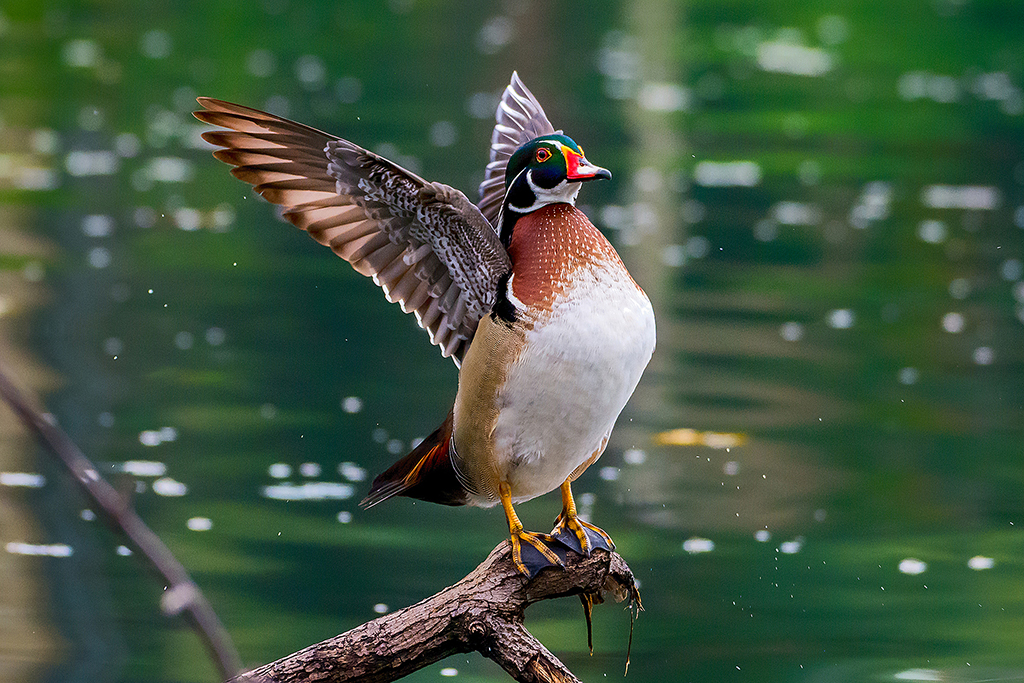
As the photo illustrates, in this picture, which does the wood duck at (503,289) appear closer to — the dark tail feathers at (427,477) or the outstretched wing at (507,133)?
the dark tail feathers at (427,477)

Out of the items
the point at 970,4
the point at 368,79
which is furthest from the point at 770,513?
the point at 970,4

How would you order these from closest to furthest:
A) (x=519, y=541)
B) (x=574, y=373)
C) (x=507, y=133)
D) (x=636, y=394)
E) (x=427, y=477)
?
(x=574, y=373)
(x=519, y=541)
(x=427, y=477)
(x=507, y=133)
(x=636, y=394)

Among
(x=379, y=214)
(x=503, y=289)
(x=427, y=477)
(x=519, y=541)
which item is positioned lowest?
(x=519, y=541)

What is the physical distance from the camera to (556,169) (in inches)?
154

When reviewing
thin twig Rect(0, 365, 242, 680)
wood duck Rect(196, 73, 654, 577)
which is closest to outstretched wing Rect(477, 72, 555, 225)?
wood duck Rect(196, 73, 654, 577)

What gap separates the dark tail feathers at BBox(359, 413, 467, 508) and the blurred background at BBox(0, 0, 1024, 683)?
1.27 meters

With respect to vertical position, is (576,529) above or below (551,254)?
below

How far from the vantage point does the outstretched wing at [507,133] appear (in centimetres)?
468

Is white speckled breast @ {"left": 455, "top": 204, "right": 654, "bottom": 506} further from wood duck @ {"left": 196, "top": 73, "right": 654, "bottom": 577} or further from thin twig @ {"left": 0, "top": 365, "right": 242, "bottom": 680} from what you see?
thin twig @ {"left": 0, "top": 365, "right": 242, "bottom": 680}

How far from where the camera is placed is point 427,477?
13.6 ft

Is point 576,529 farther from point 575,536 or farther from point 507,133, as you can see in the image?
point 507,133

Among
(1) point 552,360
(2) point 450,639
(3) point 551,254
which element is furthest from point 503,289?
(2) point 450,639

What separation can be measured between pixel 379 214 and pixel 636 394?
4754 mm

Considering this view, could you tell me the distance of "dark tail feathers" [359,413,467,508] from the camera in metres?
4.12
